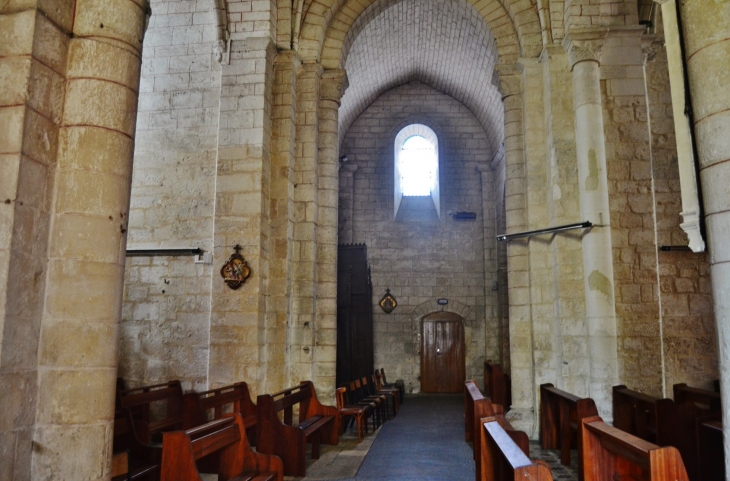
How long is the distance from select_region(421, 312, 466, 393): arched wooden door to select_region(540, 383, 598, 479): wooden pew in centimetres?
651

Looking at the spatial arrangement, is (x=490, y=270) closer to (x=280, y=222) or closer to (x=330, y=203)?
(x=330, y=203)

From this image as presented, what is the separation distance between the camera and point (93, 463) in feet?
Result: 10.3

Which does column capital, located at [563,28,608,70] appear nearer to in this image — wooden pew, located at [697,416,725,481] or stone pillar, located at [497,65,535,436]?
stone pillar, located at [497,65,535,436]

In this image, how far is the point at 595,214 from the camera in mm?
7262

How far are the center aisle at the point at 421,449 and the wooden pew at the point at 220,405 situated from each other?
4.38 ft

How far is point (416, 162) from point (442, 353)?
4.64 m

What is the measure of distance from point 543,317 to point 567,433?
2029 mm

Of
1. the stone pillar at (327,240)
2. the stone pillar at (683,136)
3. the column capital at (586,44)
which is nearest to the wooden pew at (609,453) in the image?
the stone pillar at (683,136)

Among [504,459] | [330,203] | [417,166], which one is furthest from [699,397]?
[417,166]

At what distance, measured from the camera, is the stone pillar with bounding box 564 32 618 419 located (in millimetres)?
6996

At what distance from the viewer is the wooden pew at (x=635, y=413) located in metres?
5.62

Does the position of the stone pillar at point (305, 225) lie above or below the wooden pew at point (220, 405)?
above

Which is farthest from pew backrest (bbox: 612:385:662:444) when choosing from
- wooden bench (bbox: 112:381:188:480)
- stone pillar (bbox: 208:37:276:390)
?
wooden bench (bbox: 112:381:188:480)

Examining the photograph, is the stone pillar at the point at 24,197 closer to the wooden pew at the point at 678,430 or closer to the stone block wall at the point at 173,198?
the stone block wall at the point at 173,198
